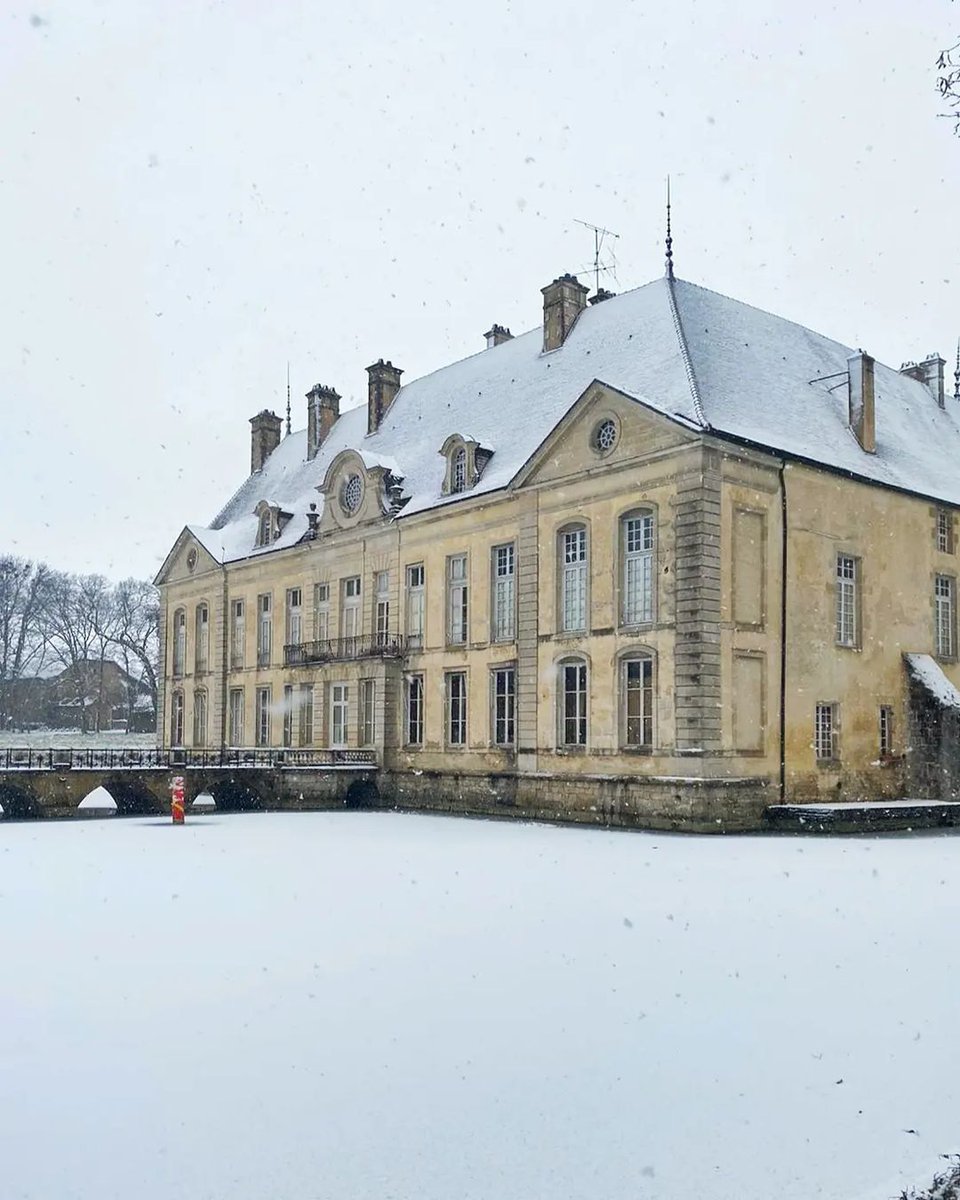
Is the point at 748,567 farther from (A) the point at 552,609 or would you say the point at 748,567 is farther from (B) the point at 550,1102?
(B) the point at 550,1102

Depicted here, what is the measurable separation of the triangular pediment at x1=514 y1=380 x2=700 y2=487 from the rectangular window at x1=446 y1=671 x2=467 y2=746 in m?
5.79


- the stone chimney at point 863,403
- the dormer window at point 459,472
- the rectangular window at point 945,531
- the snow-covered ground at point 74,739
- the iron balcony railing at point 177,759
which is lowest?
the snow-covered ground at point 74,739

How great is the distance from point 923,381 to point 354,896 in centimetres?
2825

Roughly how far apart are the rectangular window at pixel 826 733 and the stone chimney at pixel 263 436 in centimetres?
2791

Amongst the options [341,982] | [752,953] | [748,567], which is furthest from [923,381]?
[341,982]

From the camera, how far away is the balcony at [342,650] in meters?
34.3

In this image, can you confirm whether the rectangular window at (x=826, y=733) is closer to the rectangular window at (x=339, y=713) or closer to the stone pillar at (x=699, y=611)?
the stone pillar at (x=699, y=611)

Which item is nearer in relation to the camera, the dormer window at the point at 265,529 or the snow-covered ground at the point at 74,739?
the dormer window at the point at 265,529

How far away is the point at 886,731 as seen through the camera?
28.9 metres

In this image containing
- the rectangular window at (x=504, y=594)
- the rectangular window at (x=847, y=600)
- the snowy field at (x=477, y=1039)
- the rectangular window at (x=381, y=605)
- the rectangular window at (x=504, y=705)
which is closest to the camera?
the snowy field at (x=477, y=1039)

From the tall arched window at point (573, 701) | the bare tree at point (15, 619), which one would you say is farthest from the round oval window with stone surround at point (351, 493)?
the bare tree at point (15, 619)

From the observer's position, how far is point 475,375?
37.1 meters

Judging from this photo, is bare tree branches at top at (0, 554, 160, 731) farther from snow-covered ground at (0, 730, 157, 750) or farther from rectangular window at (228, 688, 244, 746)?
rectangular window at (228, 688, 244, 746)

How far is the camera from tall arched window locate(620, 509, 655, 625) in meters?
26.4
